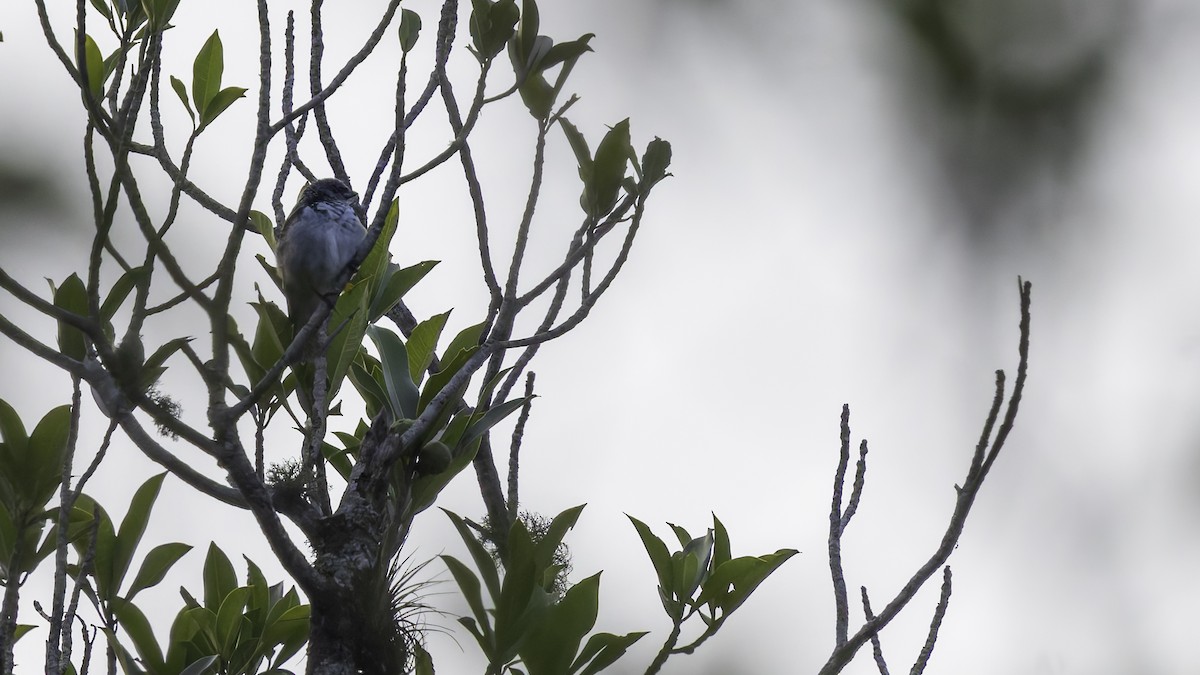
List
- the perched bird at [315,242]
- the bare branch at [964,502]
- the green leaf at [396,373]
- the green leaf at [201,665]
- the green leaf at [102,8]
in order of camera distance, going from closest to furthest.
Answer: the bare branch at [964,502]
the green leaf at [396,373]
the green leaf at [201,665]
the green leaf at [102,8]
the perched bird at [315,242]

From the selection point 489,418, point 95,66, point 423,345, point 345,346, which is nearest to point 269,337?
point 345,346

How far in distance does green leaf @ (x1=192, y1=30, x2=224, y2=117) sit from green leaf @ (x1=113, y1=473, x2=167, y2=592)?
40.2 inches

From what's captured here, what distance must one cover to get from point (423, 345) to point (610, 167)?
2.11ft

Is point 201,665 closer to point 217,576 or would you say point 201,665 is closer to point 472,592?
point 217,576

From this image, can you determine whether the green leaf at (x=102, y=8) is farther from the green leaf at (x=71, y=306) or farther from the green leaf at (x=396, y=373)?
the green leaf at (x=396, y=373)

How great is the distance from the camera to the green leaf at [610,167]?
2.79 metres

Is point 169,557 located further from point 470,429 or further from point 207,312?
point 207,312

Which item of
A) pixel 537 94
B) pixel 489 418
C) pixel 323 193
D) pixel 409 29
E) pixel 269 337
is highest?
pixel 323 193

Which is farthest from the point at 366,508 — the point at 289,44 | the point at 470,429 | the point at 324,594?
the point at 289,44

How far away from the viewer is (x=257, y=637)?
9.64 feet

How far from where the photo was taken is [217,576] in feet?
10.4

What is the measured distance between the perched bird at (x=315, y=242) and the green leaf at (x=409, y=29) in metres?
0.72

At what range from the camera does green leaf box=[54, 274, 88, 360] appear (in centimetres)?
259

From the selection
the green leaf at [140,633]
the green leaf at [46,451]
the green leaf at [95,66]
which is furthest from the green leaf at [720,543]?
the green leaf at [95,66]
